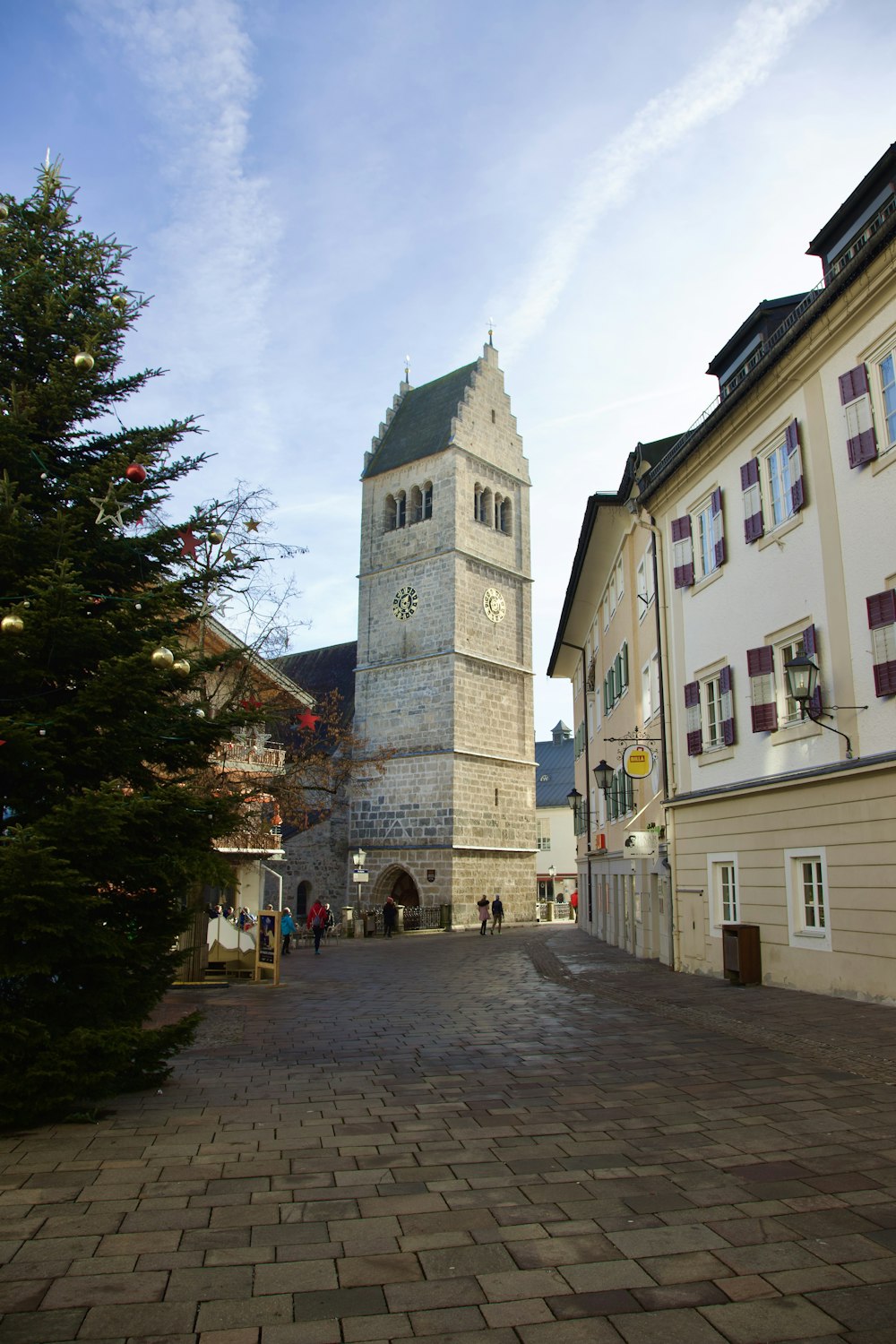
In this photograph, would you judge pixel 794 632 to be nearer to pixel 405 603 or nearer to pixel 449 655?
pixel 449 655

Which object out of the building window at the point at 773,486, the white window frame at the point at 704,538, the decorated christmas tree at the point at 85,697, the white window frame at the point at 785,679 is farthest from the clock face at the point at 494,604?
the decorated christmas tree at the point at 85,697

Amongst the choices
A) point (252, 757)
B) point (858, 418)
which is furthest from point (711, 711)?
point (252, 757)

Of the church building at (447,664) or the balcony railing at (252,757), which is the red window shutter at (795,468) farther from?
the church building at (447,664)

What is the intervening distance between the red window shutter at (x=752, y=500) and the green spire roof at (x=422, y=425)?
33.4 m

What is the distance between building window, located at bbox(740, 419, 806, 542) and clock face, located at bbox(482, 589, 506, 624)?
32007 mm

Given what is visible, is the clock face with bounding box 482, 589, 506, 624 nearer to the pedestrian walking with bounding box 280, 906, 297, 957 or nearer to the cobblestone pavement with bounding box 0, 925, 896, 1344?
the pedestrian walking with bounding box 280, 906, 297, 957

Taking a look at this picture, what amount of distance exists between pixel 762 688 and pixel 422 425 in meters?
38.7

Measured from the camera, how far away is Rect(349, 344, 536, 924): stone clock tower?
144ft

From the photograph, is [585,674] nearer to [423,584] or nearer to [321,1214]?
[423,584]

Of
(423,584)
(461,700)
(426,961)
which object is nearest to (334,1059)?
(426,961)

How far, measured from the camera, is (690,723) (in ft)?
55.5

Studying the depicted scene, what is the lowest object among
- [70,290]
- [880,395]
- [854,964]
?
[854,964]

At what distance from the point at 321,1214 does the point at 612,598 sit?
→ 21833 millimetres

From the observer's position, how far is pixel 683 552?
58.0ft
